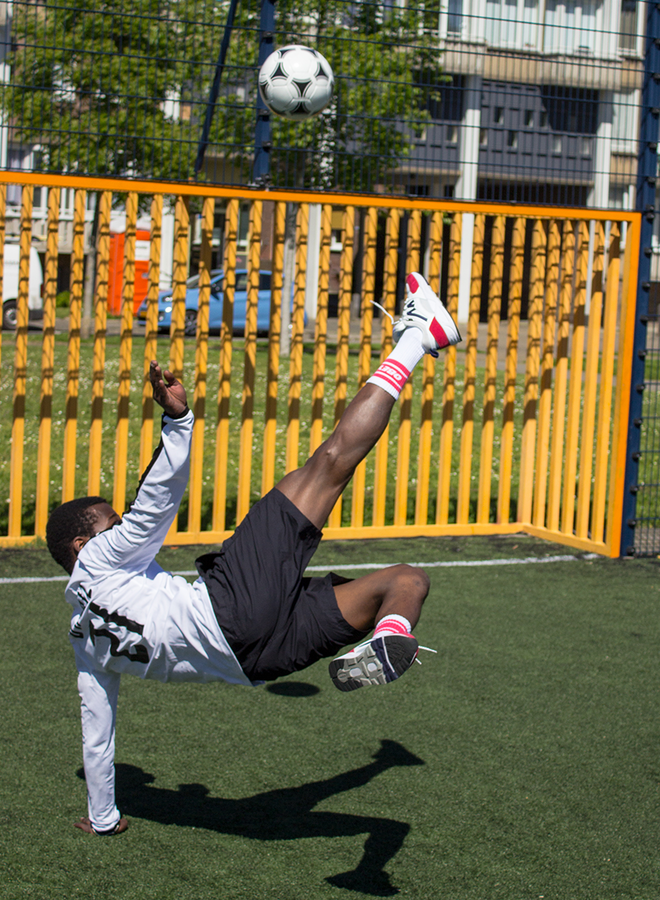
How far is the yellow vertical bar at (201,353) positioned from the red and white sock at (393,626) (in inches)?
170

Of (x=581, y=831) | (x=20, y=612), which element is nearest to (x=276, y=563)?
(x=581, y=831)

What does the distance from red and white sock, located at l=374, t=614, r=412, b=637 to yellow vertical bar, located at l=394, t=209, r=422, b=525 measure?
4.58 metres

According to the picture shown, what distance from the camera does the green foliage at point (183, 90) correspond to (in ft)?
23.9

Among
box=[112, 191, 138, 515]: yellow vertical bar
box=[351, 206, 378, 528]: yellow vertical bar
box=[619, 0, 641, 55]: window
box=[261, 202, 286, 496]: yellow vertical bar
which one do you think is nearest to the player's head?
box=[112, 191, 138, 515]: yellow vertical bar

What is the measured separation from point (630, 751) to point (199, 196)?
487 centimetres

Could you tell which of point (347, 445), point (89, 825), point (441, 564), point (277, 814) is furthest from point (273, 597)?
point (441, 564)

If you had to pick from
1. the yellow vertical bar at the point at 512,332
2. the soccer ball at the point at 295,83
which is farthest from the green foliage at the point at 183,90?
the yellow vertical bar at the point at 512,332

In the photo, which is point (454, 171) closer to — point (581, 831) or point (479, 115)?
point (479, 115)

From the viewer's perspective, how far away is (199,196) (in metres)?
7.39

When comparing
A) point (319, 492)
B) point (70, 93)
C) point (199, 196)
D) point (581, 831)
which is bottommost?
point (581, 831)

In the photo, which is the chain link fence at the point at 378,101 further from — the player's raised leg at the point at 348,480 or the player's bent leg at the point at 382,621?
the player's bent leg at the point at 382,621

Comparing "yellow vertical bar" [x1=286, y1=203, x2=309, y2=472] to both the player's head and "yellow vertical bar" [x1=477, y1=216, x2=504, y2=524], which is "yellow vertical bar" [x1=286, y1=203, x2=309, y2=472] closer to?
"yellow vertical bar" [x1=477, y1=216, x2=504, y2=524]

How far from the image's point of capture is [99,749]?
140 inches

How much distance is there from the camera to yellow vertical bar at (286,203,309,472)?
25.1ft
